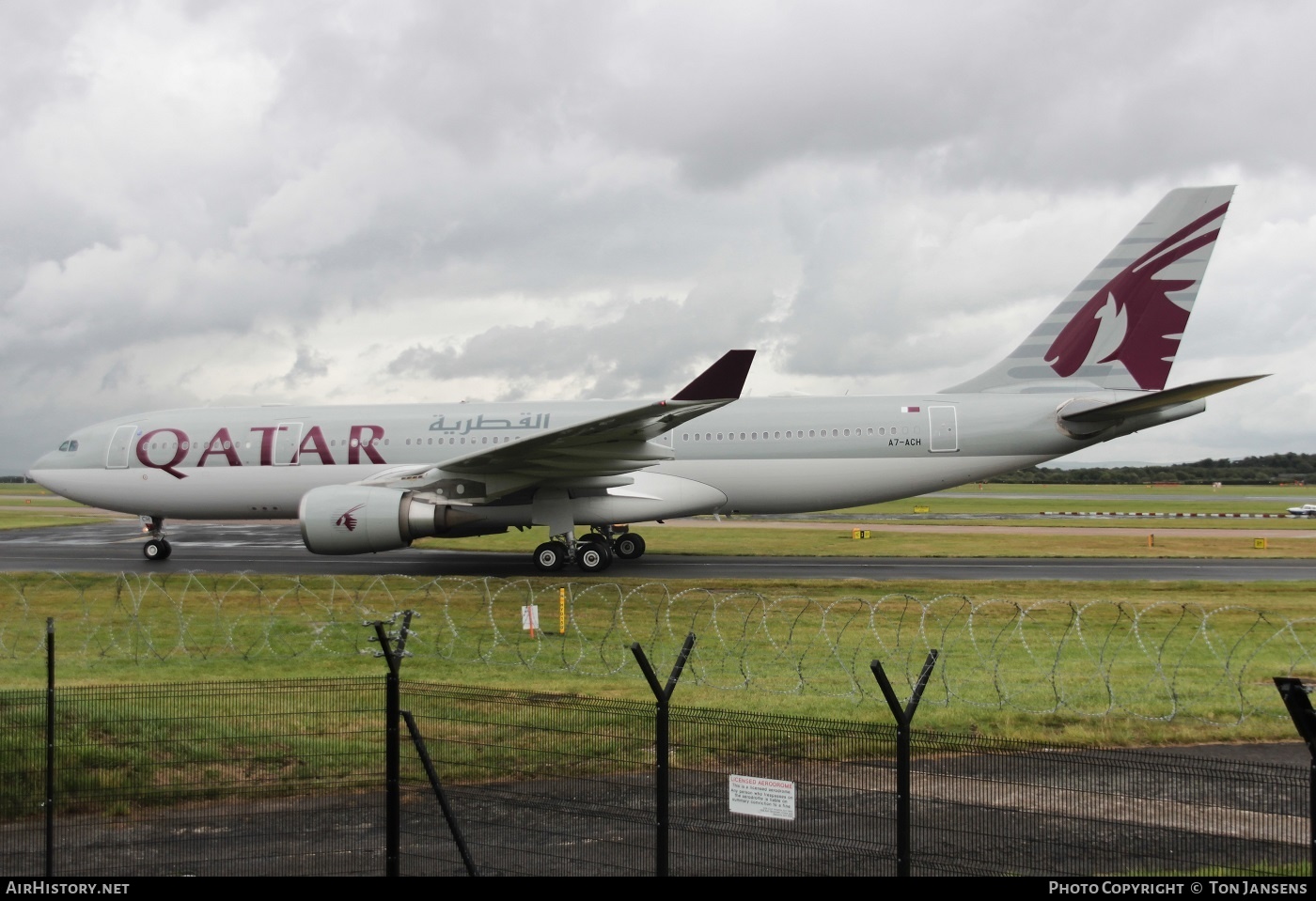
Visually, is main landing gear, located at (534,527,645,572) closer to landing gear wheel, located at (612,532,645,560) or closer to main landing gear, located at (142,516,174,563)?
landing gear wheel, located at (612,532,645,560)

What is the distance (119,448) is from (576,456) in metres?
14.3

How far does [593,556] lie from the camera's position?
2339 centimetres

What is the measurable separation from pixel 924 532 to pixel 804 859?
115 ft

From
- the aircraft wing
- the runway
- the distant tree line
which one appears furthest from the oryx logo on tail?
the distant tree line

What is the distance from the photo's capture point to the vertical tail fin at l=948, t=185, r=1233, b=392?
2542 cm

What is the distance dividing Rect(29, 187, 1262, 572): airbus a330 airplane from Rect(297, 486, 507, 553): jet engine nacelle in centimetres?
40

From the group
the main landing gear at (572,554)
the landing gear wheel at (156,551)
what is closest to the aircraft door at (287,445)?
the landing gear wheel at (156,551)

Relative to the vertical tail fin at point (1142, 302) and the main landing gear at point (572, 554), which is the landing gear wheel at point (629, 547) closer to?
the main landing gear at point (572, 554)

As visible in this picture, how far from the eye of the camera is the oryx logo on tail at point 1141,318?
2542 centimetres

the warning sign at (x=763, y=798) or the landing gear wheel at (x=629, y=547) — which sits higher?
the landing gear wheel at (x=629, y=547)

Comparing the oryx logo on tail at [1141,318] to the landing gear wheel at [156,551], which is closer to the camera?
the oryx logo on tail at [1141,318]

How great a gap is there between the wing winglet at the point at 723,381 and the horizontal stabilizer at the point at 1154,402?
9.66 metres

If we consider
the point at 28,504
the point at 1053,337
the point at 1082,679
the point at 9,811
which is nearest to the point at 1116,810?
the point at 1082,679

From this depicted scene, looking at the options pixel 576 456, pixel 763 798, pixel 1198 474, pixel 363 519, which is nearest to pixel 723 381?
pixel 576 456
